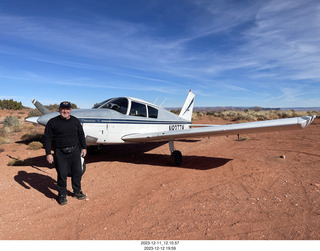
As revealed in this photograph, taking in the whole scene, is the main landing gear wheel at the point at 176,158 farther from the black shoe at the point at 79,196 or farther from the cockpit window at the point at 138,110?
the black shoe at the point at 79,196

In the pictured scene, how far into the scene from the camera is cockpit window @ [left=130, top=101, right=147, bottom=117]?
694cm

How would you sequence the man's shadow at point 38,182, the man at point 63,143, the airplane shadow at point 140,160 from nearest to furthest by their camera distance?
the man at point 63,143
the man's shadow at point 38,182
the airplane shadow at point 140,160

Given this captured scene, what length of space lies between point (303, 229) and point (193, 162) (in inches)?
169

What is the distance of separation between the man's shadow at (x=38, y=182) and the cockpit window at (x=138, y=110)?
10.9ft

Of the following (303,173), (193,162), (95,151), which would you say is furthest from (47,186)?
(303,173)

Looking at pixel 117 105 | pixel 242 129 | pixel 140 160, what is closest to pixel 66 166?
pixel 117 105

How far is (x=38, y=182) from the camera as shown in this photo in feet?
16.6

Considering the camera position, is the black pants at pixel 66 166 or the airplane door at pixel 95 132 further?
the airplane door at pixel 95 132

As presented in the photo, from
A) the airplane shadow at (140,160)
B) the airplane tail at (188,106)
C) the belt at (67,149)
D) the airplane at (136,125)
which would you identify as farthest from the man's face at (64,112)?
the airplane tail at (188,106)

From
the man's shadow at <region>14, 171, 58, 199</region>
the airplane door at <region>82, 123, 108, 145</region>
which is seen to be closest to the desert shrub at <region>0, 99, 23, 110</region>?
the man's shadow at <region>14, 171, 58, 199</region>

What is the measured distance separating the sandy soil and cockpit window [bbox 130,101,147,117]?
1.93 metres

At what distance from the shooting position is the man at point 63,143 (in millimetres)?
3738

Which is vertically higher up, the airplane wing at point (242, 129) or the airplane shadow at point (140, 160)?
the airplane wing at point (242, 129)

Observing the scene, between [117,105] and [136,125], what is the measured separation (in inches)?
39.7
